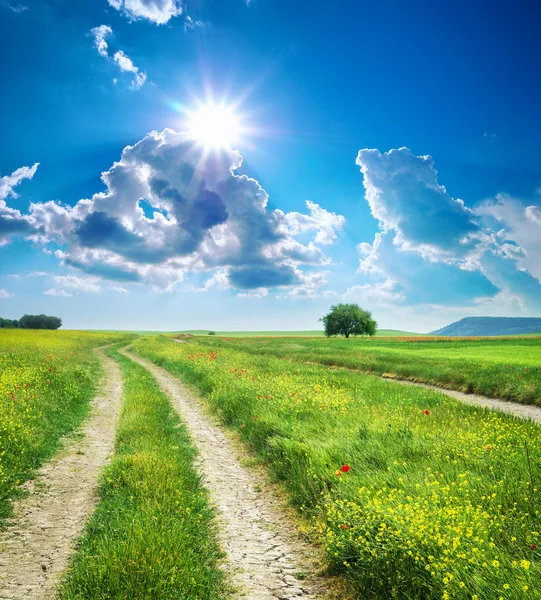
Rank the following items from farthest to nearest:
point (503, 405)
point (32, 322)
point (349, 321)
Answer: point (32, 322)
point (349, 321)
point (503, 405)

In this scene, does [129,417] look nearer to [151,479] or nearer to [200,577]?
[151,479]

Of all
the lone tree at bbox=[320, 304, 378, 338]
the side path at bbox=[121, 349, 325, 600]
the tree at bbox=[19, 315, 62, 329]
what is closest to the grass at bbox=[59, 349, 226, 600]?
the side path at bbox=[121, 349, 325, 600]

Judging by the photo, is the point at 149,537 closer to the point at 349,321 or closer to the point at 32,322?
the point at 349,321

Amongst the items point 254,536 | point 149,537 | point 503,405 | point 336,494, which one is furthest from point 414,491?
point 503,405

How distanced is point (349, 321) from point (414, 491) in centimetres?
9694

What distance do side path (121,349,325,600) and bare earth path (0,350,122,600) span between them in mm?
2150

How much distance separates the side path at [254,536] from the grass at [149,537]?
0.29 meters

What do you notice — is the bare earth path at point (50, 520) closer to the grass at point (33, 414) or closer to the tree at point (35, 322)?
the grass at point (33, 414)

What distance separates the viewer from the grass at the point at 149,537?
168 inches

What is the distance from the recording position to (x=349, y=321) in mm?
100688

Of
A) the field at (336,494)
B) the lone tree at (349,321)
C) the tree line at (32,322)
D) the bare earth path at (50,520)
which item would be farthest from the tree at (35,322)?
the bare earth path at (50,520)

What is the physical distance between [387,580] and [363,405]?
7441 mm

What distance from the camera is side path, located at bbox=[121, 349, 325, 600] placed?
15.4ft

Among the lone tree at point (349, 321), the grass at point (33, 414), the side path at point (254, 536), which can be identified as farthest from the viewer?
the lone tree at point (349, 321)
